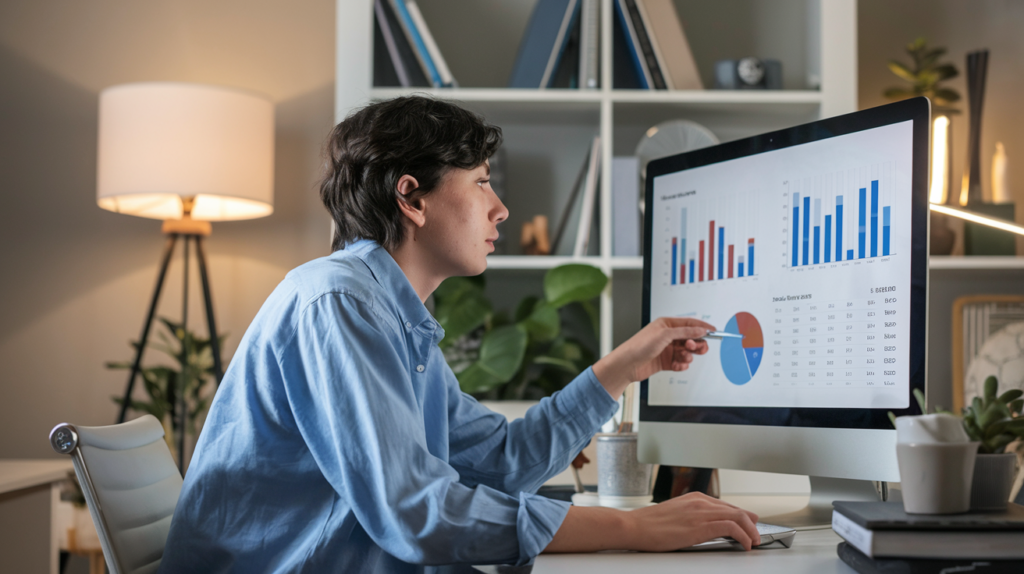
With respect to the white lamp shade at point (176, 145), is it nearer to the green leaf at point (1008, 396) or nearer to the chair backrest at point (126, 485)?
the chair backrest at point (126, 485)

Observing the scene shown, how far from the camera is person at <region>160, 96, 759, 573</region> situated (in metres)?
0.72

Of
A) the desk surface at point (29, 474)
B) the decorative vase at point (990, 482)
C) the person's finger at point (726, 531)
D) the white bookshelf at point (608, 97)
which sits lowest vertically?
the desk surface at point (29, 474)

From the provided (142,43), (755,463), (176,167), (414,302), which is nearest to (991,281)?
(755,463)

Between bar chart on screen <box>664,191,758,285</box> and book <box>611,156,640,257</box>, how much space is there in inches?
28.1

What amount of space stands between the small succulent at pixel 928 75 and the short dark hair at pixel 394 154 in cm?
153

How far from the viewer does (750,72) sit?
195cm

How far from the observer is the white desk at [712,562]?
700mm

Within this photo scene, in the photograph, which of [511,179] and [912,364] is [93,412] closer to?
[511,179]

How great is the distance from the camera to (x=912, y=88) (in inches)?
81.7

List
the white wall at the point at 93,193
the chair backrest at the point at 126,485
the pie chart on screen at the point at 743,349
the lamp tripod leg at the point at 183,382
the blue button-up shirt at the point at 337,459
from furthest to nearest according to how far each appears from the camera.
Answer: the white wall at the point at 93,193 < the lamp tripod leg at the point at 183,382 < the pie chart on screen at the point at 743,349 < the chair backrest at the point at 126,485 < the blue button-up shirt at the point at 337,459

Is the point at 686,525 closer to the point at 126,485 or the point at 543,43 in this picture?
the point at 126,485

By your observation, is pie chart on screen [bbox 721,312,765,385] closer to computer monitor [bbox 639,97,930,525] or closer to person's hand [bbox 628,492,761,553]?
computer monitor [bbox 639,97,930,525]

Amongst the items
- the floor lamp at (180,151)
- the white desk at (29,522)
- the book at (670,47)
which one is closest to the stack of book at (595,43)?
the book at (670,47)

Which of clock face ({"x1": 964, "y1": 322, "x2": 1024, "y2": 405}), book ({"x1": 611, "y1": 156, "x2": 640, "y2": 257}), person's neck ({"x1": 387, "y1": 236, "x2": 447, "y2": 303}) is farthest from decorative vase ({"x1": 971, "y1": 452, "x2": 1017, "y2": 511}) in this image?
clock face ({"x1": 964, "y1": 322, "x2": 1024, "y2": 405})
